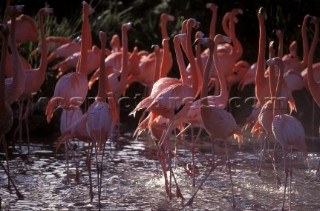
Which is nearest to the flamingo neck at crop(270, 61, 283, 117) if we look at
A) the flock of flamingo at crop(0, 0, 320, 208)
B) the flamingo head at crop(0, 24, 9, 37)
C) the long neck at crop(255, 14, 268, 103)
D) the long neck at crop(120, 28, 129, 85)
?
the flock of flamingo at crop(0, 0, 320, 208)

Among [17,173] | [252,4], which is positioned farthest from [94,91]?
[17,173]

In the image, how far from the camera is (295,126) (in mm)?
5496

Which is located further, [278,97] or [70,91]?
[70,91]

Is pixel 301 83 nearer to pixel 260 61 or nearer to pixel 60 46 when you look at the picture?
pixel 260 61

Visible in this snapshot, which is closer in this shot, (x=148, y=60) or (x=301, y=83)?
(x=301, y=83)

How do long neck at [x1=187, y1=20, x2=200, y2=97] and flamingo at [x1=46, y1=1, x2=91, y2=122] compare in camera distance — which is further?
flamingo at [x1=46, y1=1, x2=91, y2=122]

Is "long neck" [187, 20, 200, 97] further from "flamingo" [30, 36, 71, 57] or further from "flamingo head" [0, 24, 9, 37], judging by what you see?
"flamingo" [30, 36, 71, 57]

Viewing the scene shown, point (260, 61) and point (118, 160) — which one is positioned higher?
point (260, 61)

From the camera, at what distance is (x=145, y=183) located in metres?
6.27

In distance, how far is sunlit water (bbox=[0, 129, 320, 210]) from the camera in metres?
5.48

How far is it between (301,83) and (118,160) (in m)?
2.60

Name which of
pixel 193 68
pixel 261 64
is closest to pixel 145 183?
pixel 193 68

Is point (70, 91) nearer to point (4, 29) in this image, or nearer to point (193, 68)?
point (193, 68)

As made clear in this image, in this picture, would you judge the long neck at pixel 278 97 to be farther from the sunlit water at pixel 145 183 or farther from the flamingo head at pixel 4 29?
the flamingo head at pixel 4 29
